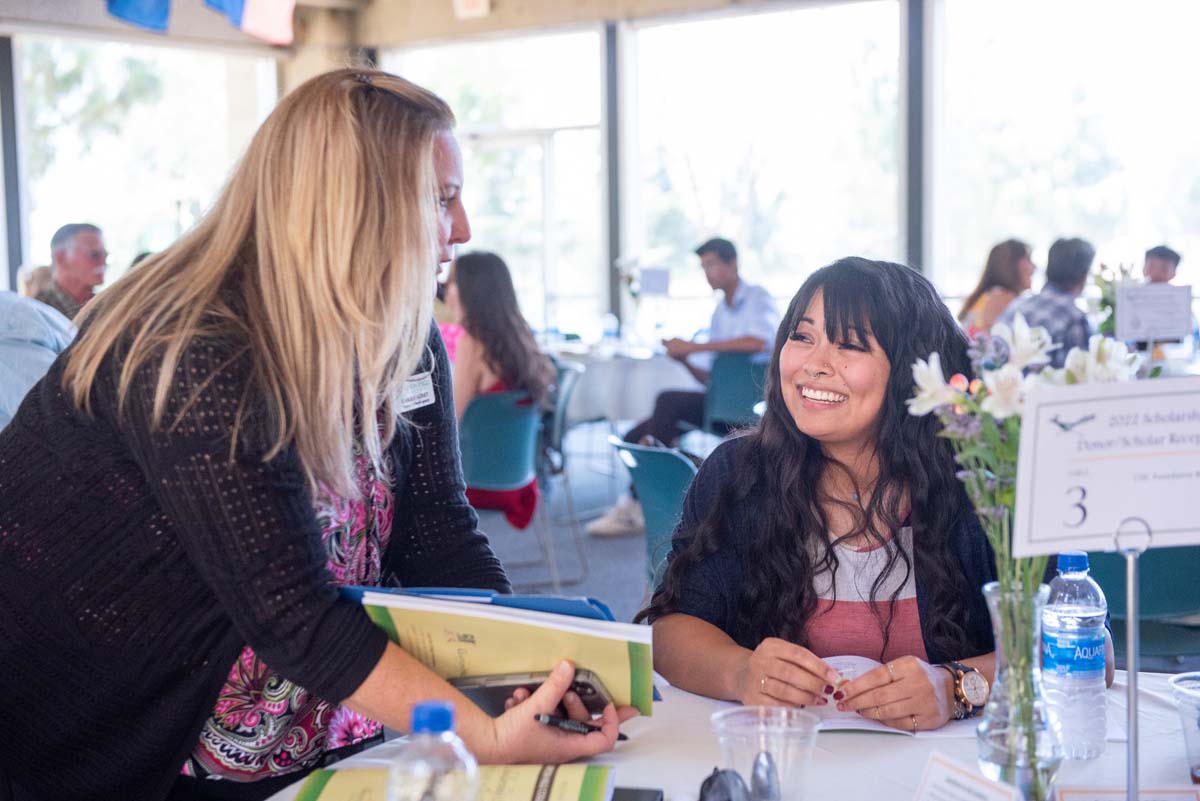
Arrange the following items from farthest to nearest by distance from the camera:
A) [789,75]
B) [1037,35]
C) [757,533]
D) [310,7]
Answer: [310,7]
[789,75]
[1037,35]
[757,533]

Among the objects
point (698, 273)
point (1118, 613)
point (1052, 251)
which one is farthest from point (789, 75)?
point (1118, 613)

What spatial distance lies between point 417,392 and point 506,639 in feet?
1.86

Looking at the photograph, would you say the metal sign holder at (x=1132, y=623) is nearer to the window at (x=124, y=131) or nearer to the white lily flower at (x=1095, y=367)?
the white lily flower at (x=1095, y=367)

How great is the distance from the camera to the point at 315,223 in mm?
1280

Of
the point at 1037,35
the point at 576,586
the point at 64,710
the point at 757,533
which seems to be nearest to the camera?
the point at 64,710

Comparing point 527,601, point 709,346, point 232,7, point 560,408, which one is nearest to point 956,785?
point 527,601

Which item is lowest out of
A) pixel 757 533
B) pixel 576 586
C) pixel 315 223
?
pixel 576 586

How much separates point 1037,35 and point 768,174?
206cm

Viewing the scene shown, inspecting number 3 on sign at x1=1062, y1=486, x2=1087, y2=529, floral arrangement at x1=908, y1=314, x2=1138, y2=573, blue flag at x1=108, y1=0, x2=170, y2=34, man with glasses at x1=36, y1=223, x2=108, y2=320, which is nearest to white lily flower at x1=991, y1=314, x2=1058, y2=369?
floral arrangement at x1=908, y1=314, x2=1138, y2=573

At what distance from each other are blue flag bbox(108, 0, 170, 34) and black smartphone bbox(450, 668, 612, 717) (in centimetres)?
698

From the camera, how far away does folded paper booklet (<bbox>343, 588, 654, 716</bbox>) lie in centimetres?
119

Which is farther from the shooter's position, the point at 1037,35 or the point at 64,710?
the point at 1037,35

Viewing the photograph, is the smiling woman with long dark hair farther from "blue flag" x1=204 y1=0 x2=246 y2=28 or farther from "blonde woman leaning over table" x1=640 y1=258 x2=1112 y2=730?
A: "blue flag" x1=204 y1=0 x2=246 y2=28

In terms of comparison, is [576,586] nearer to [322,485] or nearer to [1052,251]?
[1052,251]
